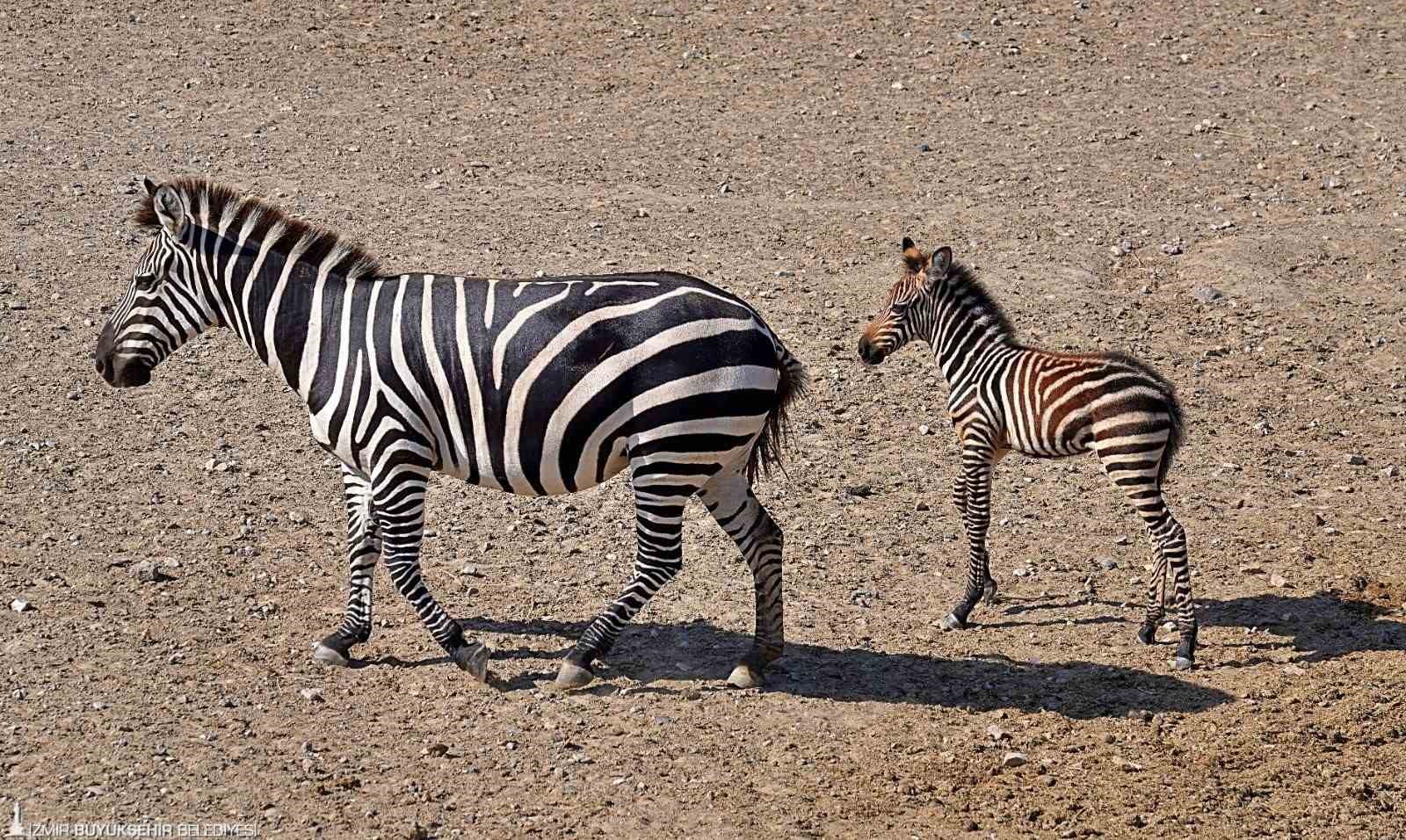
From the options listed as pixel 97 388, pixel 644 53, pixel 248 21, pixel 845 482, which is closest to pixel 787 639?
pixel 845 482

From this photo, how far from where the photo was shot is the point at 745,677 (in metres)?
8.16

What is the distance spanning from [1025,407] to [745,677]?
6.86ft

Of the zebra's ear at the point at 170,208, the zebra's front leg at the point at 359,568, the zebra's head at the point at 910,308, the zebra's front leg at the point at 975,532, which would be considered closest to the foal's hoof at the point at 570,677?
the zebra's front leg at the point at 359,568

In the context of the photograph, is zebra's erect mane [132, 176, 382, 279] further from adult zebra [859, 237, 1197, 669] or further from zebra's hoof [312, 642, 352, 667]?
adult zebra [859, 237, 1197, 669]

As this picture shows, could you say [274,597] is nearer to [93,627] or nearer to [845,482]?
[93,627]

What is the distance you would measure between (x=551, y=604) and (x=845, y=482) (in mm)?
2333

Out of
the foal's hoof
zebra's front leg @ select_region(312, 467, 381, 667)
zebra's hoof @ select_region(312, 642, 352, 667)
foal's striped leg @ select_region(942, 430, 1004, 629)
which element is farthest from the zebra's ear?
foal's striped leg @ select_region(942, 430, 1004, 629)

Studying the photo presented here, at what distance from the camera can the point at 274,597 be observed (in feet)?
29.7

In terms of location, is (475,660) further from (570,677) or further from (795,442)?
(795,442)

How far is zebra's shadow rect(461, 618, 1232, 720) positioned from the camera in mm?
8117

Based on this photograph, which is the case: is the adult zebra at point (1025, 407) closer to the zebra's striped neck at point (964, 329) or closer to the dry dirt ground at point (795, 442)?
the zebra's striped neck at point (964, 329)

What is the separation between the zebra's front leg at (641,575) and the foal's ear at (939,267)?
2258 mm

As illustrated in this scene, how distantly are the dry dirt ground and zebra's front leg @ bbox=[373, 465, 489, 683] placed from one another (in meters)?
0.17

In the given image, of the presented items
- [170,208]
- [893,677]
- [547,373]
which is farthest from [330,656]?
[893,677]
